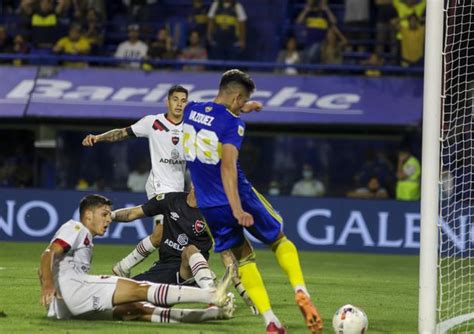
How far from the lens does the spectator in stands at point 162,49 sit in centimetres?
2248

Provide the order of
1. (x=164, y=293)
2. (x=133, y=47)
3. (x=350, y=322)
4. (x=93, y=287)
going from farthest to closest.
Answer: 1. (x=133, y=47)
2. (x=164, y=293)
3. (x=93, y=287)
4. (x=350, y=322)

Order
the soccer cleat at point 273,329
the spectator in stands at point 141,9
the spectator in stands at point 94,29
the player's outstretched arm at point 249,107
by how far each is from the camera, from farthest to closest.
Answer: the spectator in stands at point 141,9
the spectator in stands at point 94,29
the player's outstretched arm at point 249,107
the soccer cleat at point 273,329

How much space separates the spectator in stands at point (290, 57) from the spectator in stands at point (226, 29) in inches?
32.3

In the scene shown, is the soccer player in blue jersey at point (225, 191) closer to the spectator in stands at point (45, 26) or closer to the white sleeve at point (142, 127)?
the white sleeve at point (142, 127)

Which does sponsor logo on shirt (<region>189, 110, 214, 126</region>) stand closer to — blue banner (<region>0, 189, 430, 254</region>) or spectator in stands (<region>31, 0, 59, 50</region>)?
blue banner (<region>0, 189, 430, 254</region>)

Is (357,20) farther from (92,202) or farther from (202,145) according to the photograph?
(202,145)

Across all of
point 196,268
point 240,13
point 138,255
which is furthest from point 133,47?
point 196,268

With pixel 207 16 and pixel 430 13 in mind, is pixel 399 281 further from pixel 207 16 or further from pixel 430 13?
pixel 207 16

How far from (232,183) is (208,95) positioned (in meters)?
12.9

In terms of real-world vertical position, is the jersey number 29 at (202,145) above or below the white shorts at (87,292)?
above

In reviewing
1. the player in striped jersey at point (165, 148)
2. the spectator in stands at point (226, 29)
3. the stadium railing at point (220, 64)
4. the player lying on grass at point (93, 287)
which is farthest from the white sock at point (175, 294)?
the spectator in stands at point (226, 29)

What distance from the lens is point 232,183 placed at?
345 inches

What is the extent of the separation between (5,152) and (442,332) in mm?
14803

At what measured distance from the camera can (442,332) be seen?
9578mm
